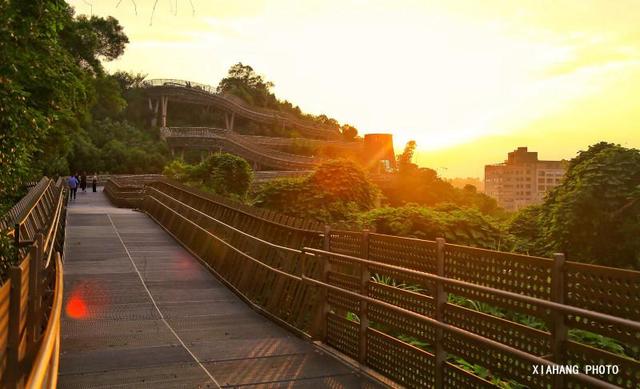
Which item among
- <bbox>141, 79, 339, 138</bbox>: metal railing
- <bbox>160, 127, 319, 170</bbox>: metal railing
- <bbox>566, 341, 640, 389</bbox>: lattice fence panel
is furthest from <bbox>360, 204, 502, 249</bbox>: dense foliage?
<bbox>141, 79, 339, 138</bbox>: metal railing

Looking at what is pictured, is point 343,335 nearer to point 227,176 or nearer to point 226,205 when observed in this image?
point 226,205

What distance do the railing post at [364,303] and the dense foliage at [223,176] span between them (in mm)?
28870

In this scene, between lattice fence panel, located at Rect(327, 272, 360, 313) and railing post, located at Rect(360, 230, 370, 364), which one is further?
lattice fence panel, located at Rect(327, 272, 360, 313)

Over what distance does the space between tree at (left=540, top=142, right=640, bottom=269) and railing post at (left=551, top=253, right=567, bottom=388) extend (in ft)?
34.0

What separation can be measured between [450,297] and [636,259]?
5.90 m

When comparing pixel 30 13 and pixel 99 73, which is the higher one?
pixel 99 73

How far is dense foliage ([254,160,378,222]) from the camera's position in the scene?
22.1 meters

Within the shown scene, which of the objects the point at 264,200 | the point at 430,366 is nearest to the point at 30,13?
the point at 264,200

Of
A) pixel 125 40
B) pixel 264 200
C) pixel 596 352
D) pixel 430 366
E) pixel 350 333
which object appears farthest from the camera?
pixel 125 40

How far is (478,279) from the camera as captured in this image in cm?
548

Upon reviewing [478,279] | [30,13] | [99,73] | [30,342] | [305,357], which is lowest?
[305,357]

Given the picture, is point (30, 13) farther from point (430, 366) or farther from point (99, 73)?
point (99, 73)

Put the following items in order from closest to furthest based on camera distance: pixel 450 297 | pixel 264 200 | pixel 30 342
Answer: pixel 30 342 → pixel 450 297 → pixel 264 200

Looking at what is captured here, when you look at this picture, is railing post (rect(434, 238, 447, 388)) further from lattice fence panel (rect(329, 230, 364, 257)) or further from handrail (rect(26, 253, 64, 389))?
handrail (rect(26, 253, 64, 389))
